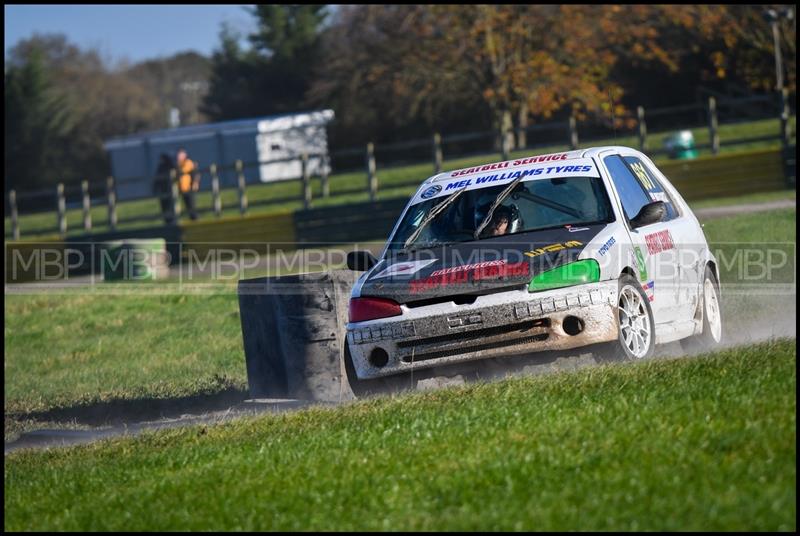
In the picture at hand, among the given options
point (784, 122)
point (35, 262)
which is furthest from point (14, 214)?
point (784, 122)

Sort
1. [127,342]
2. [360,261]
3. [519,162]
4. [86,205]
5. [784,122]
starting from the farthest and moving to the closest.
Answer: [86,205] < [784,122] < [127,342] < [519,162] < [360,261]

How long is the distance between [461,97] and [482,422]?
138ft

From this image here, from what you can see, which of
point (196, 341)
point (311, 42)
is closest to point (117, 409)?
point (196, 341)

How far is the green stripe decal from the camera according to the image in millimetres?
7660

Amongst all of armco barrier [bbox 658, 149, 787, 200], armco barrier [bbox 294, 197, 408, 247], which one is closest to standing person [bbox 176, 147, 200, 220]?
armco barrier [bbox 294, 197, 408, 247]

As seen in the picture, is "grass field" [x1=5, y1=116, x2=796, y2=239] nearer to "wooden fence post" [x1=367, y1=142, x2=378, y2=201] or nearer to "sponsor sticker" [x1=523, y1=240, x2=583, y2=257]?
"wooden fence post" [x1=367, y1=142, x2=378, y2=201]

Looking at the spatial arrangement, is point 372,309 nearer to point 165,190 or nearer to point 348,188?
point 165,190

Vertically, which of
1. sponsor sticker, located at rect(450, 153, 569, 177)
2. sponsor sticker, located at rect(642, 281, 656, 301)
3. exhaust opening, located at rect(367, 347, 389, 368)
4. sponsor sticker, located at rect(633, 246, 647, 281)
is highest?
sponsor sticker, located at rect(450, 153, 569, 177)

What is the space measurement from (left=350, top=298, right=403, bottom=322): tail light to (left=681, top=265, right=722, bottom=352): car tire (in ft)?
8.05

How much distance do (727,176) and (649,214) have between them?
18570 millimetres

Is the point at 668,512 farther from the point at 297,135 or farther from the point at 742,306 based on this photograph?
the point at 297,135

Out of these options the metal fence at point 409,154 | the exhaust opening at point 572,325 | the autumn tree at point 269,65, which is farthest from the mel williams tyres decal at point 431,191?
the autumn tree at point 269,65

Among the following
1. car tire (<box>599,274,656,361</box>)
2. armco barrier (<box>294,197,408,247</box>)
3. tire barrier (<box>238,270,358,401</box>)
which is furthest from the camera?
armco barrier (<box>294,197,408,247</box>)

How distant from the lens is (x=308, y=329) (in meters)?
9.05
